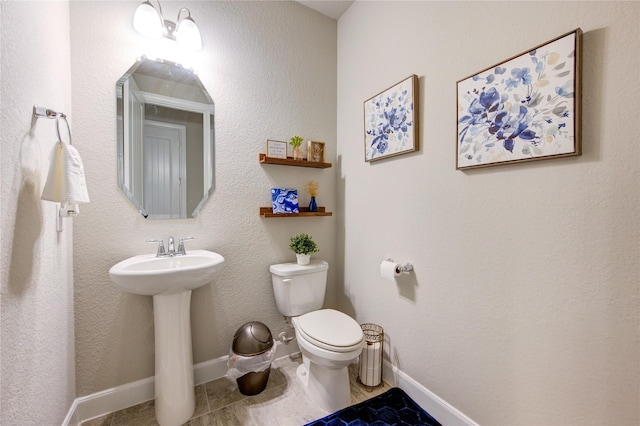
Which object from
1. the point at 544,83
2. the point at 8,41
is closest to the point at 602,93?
the point at 544,83

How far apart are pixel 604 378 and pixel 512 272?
397mm

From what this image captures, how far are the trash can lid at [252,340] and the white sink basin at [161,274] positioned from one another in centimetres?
50

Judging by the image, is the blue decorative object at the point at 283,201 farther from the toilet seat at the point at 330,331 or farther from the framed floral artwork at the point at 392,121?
the toilet seat at the point at 330,331

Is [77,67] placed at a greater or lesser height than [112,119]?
greater

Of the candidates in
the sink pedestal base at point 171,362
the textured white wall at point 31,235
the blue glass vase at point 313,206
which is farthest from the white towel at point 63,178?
the blue glass vase at point 313,206

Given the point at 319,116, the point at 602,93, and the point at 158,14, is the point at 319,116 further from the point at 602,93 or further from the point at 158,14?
the point at 602,93

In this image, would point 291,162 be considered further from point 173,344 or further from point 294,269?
point 173,344

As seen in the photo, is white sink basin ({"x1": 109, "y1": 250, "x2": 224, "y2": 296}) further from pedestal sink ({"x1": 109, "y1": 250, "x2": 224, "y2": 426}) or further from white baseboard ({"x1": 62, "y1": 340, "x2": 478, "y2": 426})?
white baseboard ({"x1": 62, "y1": 340, "x2": 478, "y2": 426})

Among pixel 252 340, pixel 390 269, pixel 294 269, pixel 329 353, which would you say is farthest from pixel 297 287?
pixel 390 269

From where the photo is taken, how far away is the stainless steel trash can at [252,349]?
154 cm

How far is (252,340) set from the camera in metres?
1.56

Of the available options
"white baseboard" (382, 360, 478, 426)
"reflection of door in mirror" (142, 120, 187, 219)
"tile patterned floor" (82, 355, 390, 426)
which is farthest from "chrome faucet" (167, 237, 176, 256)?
"white baseboard" (382, 360, 478, 426)

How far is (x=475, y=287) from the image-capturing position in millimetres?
1200

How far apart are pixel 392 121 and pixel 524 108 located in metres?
0.69
